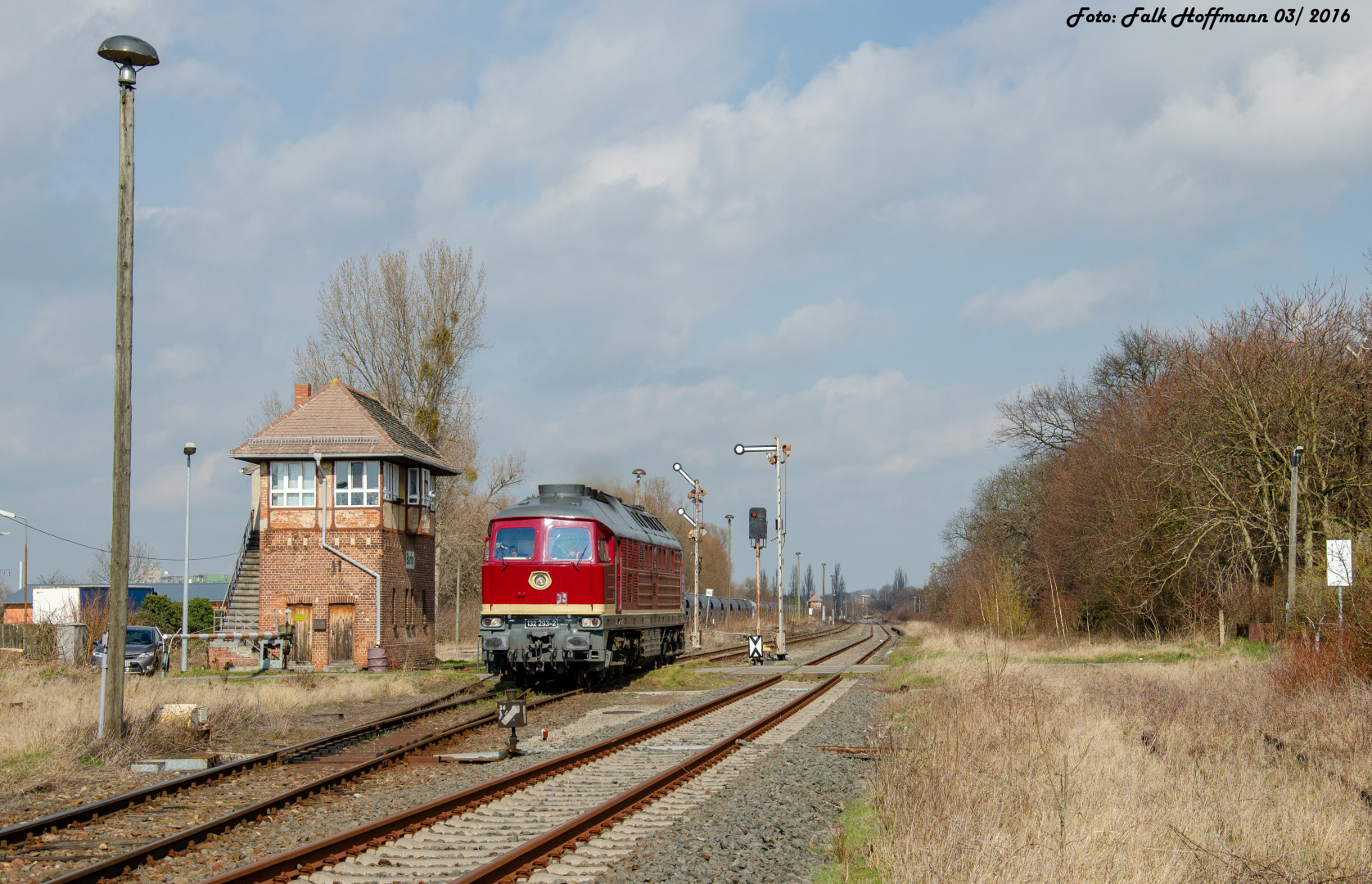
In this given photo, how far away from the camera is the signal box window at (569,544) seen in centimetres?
2022

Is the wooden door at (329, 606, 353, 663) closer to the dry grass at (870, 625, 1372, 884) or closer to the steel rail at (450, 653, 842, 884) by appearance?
the dry grass at (870, 625, 1372, 884)

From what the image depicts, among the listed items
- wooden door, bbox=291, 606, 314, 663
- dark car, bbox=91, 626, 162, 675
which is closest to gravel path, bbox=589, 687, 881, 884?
wooden door, bbox=291, 606, 314, 663

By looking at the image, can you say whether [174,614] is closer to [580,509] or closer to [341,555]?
[341,555]

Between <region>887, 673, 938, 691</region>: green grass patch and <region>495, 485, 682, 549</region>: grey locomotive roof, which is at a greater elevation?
<region>495, 485, 682, 549</region>: grey locomotive roof

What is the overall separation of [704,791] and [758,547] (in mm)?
23521

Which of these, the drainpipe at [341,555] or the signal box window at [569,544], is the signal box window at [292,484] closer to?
the drainpipe at [341,555]

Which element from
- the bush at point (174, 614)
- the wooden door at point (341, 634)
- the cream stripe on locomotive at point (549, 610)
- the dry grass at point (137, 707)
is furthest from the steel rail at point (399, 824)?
the bush at point (174, 614)

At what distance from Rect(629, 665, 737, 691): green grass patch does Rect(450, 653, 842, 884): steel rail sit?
9434 mm

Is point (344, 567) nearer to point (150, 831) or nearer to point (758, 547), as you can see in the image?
point (758, 547)

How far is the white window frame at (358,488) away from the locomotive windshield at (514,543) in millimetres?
11714

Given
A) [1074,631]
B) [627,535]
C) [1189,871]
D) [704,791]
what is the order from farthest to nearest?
[1074,631] → [627,535] → [704,791] → [1189,871]

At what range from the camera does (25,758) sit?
12055 millimetres

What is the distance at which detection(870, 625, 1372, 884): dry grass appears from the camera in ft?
21.7

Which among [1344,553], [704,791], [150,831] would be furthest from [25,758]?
[1344,553]
